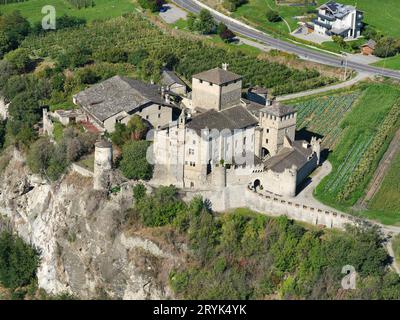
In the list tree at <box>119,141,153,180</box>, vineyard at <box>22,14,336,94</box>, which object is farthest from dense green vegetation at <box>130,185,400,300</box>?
vineyard at <box>22,14,336,94</box>

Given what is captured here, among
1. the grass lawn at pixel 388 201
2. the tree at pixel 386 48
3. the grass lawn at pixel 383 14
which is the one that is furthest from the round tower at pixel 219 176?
the grass lawn at pixel 383 14

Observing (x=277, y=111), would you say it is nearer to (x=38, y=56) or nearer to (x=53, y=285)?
(x=53, y=285)

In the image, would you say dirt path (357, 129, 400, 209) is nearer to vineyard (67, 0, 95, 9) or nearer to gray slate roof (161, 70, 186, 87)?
gray slate roof (161, 70, 186, 87)

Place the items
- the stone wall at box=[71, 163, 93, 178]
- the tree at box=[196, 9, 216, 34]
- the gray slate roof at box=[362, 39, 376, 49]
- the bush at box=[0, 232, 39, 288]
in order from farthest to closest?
the tree at box=[196, 9, 216, 34] < the gray slate roof at box=[362, 39, 376, 49] < the bush at box=[0, 232, 39, 288] < the stone wall at box=[71, 163, 93, 178]

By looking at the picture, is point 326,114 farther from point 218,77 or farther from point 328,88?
point 218,77

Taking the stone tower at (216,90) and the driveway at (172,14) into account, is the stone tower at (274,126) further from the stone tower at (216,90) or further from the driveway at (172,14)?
the driveway at (172,14)

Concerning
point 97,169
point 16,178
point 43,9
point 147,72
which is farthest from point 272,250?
point 43,9
